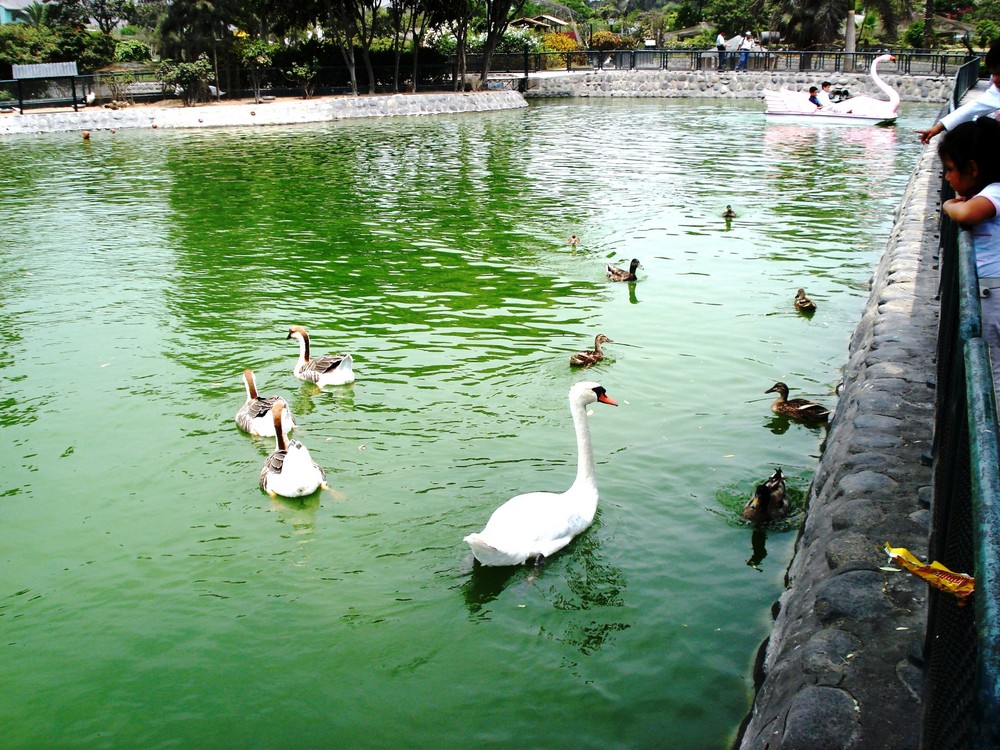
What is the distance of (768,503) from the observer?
667 centimetres

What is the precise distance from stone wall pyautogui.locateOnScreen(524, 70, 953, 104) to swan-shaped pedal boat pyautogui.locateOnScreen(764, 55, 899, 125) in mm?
9089

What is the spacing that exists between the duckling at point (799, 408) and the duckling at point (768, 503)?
1.81m

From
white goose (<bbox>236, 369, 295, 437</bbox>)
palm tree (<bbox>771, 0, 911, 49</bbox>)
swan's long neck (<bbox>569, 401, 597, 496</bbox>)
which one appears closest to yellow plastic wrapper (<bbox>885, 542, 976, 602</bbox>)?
swan's long neck (<bbox>569, 401, 597, 496</bbox>)

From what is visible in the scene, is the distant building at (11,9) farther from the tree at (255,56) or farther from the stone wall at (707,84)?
the stone wall at (707,84)

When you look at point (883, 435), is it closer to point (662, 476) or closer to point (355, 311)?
point (662, 476)

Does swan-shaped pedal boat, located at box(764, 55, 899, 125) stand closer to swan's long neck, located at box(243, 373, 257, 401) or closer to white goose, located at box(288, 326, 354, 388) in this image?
white goose, located at box(288, 326, 354, 388)

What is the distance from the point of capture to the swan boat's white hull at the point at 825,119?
1314 inches

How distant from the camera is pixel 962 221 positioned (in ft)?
16.8

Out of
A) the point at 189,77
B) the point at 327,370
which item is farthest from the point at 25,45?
the point at 327,370

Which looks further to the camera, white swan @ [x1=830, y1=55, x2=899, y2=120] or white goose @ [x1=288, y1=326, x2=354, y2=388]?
white swan @ [x1=830, y1=55, x2=899, y2=120]

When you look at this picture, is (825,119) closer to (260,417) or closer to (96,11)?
(260,417)

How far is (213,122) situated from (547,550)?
117 ft

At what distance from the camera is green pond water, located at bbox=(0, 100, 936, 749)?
5.31 m

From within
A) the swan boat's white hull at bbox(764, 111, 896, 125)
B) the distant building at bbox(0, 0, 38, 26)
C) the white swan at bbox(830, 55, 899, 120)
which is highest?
the distant building at bbox(0, 0, 38, 26)
